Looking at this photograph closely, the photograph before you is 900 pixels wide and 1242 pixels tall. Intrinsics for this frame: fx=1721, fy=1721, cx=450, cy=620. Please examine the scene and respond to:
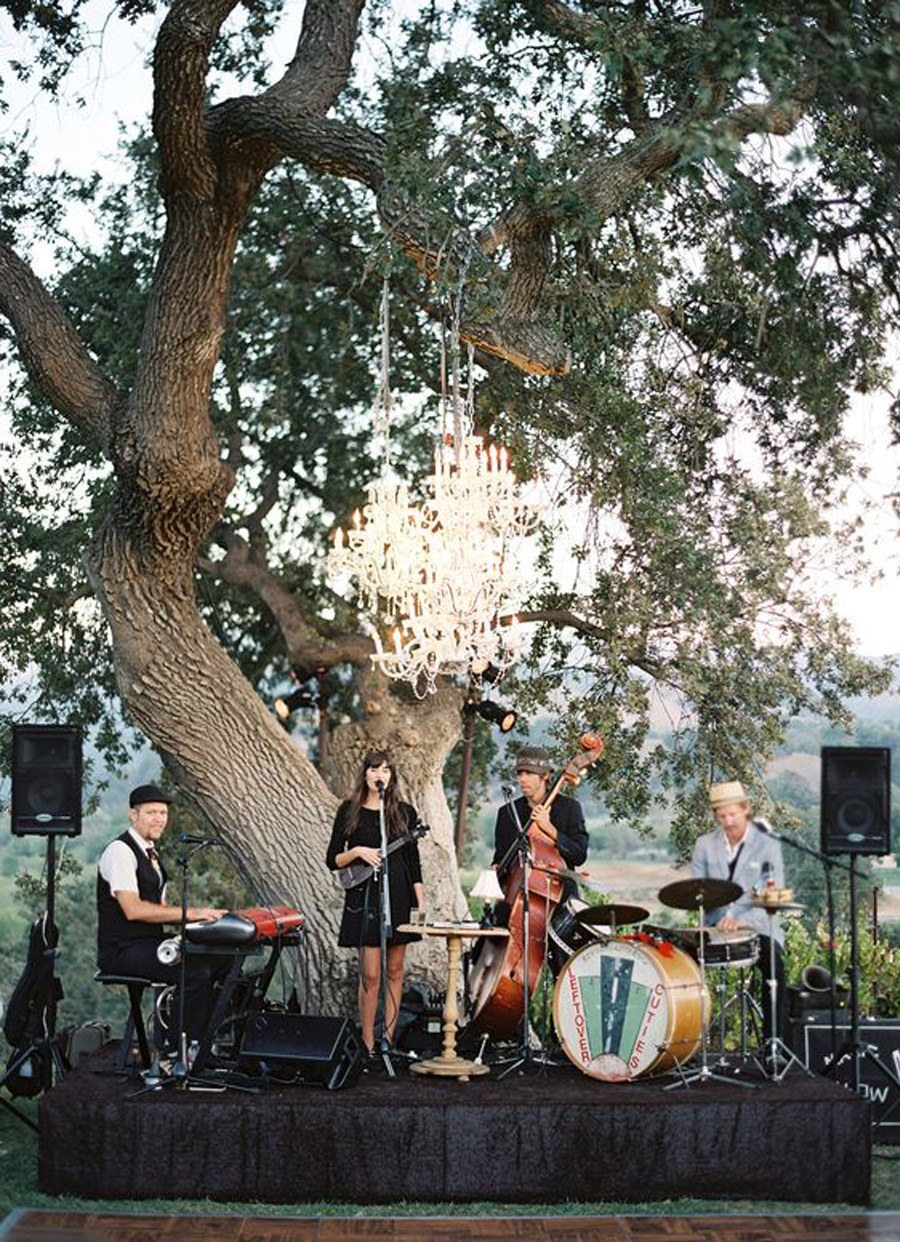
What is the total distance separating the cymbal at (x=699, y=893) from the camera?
20.7 feet

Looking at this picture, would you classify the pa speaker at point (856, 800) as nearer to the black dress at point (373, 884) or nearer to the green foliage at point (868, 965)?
the green foliage at point (868, 965)

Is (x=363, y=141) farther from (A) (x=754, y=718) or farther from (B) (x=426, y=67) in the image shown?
(A) (x=754, y=718)

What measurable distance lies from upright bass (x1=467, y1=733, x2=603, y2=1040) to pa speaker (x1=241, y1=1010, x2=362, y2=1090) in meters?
0.89

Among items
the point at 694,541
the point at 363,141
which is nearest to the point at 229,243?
the point at 363,141

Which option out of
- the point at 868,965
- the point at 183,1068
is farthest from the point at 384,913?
the point at 868,965

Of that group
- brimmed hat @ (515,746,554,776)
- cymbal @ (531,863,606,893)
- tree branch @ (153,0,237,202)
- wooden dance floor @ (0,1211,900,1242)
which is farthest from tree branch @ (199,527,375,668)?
wooden dance floor @ (0,1211,900,1242)

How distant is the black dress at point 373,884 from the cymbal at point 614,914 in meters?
0.94

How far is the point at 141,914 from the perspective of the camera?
→ 6.79 meters

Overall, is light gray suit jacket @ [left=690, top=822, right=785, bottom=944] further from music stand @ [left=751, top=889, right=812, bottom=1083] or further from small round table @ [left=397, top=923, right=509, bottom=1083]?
small round table @ [left=397, top=923, right=509, bottom=1083]

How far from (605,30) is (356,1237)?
16.8ft

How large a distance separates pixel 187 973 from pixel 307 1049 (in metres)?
0.57

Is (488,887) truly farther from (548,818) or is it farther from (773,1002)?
(773,1002)

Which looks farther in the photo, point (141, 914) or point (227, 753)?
point (227, 753)

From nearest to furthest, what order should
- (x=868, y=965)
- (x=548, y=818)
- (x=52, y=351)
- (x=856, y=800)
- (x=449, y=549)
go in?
(x=856, y=800) → (x=548, y=818) → (x=449, y=549) → (x=868, y=965) → (x=52, y=351)
